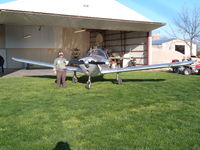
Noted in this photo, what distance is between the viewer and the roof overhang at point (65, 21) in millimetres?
17141

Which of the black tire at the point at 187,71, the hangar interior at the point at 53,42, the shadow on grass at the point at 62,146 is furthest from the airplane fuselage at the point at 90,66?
the hangar interior at the point at 53,42

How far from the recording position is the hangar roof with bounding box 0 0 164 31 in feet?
56.6

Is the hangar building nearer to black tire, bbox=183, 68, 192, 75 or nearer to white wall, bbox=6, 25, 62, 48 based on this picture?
white wall, bbox=6, 25, 62, 48

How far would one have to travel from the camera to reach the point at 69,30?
1248 inches

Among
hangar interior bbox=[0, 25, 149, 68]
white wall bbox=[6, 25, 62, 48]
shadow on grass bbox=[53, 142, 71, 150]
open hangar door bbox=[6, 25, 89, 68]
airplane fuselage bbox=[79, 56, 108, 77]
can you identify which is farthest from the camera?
open hangar door bbox=[6, 25, 89, 68]

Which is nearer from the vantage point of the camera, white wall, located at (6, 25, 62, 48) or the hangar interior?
the hangar interior

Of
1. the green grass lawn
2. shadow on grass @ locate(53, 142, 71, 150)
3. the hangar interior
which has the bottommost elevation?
shadow on grass @ locate(53, 142, 71, 150)

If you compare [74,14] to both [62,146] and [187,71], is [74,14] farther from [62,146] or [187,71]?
[62,146]

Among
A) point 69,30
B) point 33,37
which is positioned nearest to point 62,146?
point 33,37

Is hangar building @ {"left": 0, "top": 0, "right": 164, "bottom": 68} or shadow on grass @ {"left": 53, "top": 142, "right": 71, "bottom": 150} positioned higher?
hangar building @ {"left": 0, "top": 0, "right": 164, "bottom": 68}

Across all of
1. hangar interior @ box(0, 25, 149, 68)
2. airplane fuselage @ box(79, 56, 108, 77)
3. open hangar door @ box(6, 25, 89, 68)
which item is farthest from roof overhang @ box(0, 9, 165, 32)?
airplane fuselage @ box(79, 56, 108, 77)

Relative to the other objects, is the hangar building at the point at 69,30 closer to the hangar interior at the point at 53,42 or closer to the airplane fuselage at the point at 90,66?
the hangar interior at the point at 53,42

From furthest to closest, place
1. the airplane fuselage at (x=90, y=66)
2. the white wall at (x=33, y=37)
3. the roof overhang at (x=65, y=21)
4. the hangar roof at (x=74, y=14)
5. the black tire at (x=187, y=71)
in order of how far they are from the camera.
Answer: the white wall at (x=33, y=37), the hangar roof at (x=74, y=14), the roof overhang at (x=65, y=21), the black tire at (x=187, y=71), the airplane fuselage at (x=90, y=66)

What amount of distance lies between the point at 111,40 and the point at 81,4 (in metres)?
9.09
